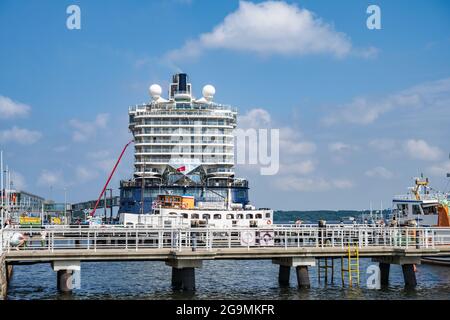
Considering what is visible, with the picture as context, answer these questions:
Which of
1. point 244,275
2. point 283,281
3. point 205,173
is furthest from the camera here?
point 205,173

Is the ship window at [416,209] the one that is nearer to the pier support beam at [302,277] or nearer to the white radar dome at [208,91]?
the pier support beam at [302,277]

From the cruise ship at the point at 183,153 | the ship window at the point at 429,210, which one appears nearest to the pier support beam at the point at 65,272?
the ship window at the point at 429,210

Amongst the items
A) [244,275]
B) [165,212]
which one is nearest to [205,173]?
[165,212]

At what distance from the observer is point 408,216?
64.8 m

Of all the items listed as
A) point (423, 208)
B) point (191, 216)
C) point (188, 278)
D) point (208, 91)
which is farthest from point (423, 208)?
point (208, 91)

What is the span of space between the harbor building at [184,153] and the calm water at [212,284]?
106 ft

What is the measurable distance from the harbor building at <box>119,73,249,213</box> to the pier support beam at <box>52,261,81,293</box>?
53169 mm

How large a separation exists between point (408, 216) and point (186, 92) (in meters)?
46.2

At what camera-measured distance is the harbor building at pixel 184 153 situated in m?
90.6

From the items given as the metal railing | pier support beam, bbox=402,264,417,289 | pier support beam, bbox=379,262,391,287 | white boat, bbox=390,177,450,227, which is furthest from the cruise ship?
pier support beam, bbox=402,264,417,289

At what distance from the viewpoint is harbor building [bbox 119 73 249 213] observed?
90.6 metres

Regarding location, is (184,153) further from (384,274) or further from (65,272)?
(65,272)

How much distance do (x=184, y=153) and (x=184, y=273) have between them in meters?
56.6
